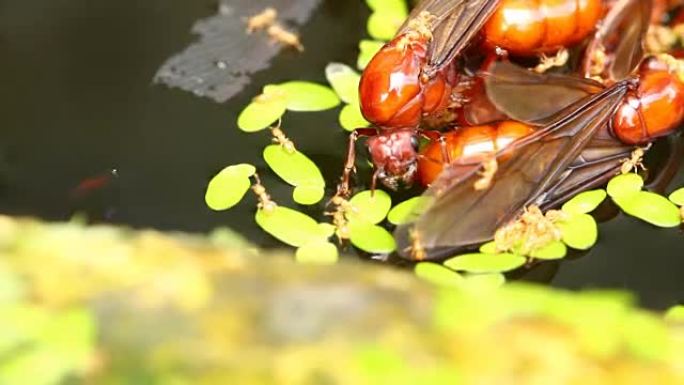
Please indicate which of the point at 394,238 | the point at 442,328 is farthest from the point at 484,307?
the point at 394,238

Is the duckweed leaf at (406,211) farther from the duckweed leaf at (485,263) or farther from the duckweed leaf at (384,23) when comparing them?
the duckweed leaf at (384,23)

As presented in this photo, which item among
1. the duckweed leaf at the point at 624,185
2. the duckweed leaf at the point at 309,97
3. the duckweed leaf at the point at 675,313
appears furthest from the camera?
the duckweed leaf at the point at 309,97

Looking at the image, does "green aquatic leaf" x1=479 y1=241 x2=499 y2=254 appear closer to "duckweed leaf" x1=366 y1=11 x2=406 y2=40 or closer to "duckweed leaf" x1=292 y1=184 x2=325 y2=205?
"duckweed leaf" x1=292 y1=184 x2=325 y2=205

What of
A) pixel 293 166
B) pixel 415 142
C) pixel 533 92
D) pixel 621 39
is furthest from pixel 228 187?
pixel 621 39

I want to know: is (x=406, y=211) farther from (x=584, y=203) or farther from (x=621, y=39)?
(x=621, y=39)

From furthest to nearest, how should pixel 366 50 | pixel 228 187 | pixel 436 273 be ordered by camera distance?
pixel 366 50 → pixel 228 187 → pixel 436 273

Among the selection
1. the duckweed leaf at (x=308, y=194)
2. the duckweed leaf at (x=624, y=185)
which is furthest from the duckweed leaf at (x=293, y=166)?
the duckweed leaf at (x=624, y=185)
